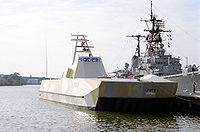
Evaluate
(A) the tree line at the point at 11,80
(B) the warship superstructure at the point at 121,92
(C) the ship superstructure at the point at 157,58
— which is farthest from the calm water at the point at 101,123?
(A) the tree line at the point at 11,80

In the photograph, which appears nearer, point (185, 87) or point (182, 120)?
point (182, 120)

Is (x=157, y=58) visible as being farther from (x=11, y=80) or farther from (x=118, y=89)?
(x=11, y=80)

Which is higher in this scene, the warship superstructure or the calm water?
the warship superstructure

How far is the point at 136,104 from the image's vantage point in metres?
22.0

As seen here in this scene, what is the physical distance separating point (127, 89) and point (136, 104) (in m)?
1.33

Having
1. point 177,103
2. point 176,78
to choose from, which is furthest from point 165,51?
point 177,103

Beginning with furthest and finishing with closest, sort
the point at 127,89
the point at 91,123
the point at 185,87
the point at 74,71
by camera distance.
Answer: the point at 185,87 → the point at 74,71 → the point at 127,89 → the point at 91,123

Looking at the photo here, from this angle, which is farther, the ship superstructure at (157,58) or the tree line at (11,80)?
the tree line at (11,80)

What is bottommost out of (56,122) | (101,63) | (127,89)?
(56,122)

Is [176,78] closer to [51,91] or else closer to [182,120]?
[51,91]

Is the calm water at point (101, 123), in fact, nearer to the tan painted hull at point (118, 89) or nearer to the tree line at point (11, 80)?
the tan painted hull at point (118, 89)

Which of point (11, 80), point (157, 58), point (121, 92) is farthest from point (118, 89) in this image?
point (11, 80)

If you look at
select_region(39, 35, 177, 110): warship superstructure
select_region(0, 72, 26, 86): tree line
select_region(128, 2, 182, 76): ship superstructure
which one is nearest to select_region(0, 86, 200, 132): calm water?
select_region(39, 35, 177, 110): warship superstructure

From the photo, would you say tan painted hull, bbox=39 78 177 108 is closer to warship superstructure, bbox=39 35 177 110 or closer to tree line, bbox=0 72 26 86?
warship superstructure, bbox=39 35 177 110
